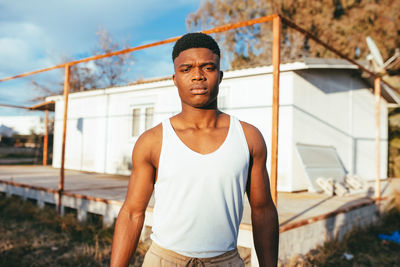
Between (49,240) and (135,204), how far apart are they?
4.44 m

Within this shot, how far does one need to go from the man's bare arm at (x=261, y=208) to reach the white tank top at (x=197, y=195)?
0.13 metres

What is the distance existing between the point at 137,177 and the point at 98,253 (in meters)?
3.65

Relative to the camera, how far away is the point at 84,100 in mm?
12969

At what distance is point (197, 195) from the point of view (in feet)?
4.44

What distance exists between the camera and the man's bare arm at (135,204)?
1429 mm

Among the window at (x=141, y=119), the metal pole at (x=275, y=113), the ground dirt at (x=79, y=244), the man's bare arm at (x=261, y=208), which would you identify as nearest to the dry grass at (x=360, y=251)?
the ground dirt at (x=79, y=244)

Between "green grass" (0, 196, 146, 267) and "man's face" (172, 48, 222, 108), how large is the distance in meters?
3.52

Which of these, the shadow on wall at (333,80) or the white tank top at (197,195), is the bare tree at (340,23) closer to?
the shadow on wall at (333,80)

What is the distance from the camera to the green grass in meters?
4.34

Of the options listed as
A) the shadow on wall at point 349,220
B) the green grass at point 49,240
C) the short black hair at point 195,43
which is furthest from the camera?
the shadow on wall at point 349,220

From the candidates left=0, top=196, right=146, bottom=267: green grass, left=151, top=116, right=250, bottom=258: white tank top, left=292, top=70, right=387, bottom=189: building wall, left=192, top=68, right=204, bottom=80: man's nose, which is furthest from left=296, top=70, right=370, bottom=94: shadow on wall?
left=151, top=116, right=250, bottom=258: white tank top

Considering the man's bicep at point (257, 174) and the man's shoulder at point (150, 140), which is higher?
the man's shoulder at point (150, 140)

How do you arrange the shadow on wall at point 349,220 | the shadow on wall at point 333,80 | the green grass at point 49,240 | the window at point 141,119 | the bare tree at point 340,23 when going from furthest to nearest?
1. the bare tree at point 340,23
2. the window at point 141,119
3. the shadow on wall at point 333,80
4. the shadow on wall at point 349,220
5. the green grass at point 49,240

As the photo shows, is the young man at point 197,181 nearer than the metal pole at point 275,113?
Yes
